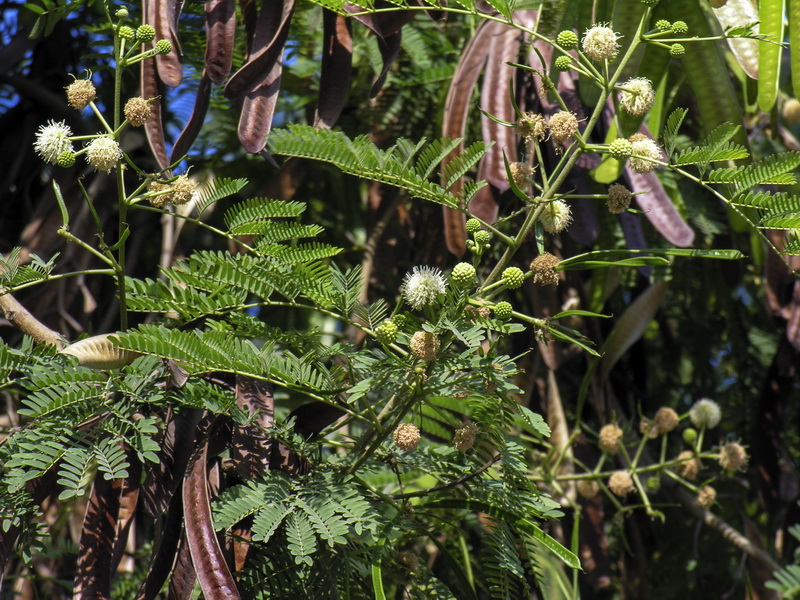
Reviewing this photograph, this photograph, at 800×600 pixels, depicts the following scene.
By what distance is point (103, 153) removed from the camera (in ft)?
4.00

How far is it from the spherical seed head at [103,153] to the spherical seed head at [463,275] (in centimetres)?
49

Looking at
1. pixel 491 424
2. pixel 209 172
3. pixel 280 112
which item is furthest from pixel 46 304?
pixel 491 424

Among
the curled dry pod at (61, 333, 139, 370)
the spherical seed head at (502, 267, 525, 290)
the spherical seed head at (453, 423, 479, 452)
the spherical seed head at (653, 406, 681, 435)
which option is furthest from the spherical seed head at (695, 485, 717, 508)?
the curled dry pod at (61, 333, 139, 370)

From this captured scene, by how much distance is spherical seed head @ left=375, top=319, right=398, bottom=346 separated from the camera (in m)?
1.16

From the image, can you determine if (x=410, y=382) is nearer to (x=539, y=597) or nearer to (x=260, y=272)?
(x=260, y=272)

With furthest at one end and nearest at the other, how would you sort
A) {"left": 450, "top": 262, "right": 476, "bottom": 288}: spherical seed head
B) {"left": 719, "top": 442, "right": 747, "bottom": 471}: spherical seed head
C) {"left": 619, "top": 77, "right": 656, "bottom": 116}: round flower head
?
{"left": 719, "top": 442, "right": 747, "bottom": 471}: spherical seed head < {"left": 619, "top": 77, "right": 656, "bottom": 116}: round flower head < {"left": 450, "top": 262, "right": 476, "bottom": 288}: spherical seed head

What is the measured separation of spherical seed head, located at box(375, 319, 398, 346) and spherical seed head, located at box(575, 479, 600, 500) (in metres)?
1.16

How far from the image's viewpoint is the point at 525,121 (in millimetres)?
1246

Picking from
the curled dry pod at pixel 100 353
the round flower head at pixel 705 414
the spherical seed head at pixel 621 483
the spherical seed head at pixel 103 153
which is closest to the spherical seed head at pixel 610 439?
the spherical seed head at pixel 621 483

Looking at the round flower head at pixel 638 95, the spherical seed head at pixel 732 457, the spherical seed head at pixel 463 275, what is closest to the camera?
the spherical seed head at pixel 463 275

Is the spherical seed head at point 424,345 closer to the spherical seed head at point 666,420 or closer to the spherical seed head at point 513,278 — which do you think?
the spherical seed head at point 513,278

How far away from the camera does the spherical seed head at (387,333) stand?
3.82 ft

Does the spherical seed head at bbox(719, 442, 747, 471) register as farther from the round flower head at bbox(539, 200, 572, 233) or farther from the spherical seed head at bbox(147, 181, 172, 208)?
the spherical seed head at bbox(147, 181, 172, 208)

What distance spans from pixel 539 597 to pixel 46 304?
130 cm
